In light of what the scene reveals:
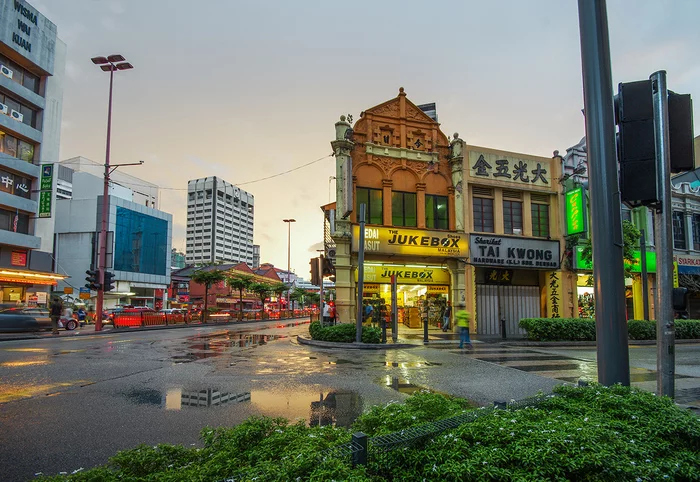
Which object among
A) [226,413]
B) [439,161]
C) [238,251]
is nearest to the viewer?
[226,413]

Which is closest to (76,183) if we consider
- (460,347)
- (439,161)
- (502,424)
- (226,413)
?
(439,161)

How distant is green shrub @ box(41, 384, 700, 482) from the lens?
2680mm

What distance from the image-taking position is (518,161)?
26.5 metres

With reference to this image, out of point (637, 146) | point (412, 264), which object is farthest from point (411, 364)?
point (412, 264)

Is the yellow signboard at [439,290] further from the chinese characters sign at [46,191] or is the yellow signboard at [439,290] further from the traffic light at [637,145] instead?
the chinese characters sign at [46,191]

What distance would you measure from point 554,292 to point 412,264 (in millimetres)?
8892

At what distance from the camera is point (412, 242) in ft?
77.7

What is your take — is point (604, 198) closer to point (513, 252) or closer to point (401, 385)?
point (401, 385)

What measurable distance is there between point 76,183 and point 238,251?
132 meters

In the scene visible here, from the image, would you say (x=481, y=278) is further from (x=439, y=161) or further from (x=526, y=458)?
(x=526, y=458)

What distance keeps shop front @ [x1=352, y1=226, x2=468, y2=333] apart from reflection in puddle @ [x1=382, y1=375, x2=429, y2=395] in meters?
13.1

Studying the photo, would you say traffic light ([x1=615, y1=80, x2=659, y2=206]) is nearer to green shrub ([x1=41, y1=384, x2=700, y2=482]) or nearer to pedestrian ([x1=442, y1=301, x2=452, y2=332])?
green shrub ([x1=41, y1=384, x2=700, y2=482])

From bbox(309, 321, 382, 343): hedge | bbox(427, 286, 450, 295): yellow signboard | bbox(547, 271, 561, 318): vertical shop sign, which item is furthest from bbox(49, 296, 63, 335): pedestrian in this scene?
bbox(547, 271, 561, 318): vertical shop sign

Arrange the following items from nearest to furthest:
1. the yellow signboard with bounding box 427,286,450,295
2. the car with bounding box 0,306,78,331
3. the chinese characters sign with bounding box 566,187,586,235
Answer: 1. the car with bounding box 0,306,78,331
2. the chinese characters sign with bounding box 566,187,586,235
3. the yellow signboard with bounding box 427,286,450,295
